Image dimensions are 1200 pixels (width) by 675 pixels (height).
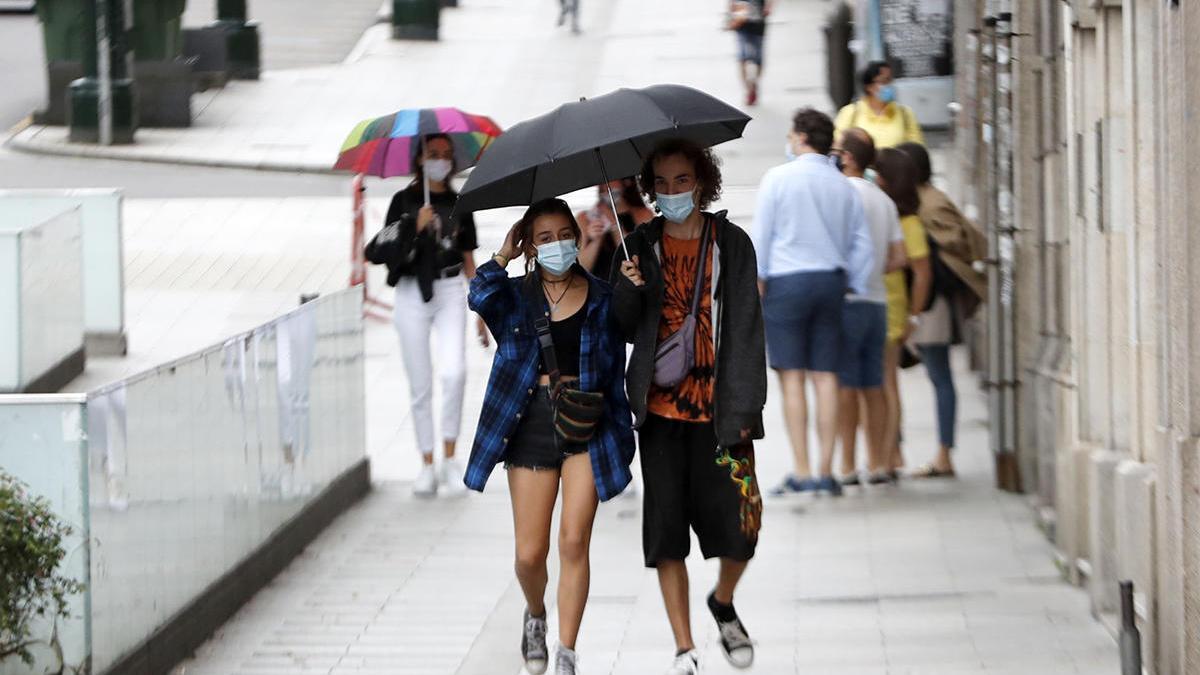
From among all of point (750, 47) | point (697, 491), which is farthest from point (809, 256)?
point (750, 47)

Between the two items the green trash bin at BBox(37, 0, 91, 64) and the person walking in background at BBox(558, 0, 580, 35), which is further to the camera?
the person walking in background at BBox(558, 0, 580, 35)

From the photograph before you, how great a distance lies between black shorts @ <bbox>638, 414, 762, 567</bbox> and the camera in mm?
6992

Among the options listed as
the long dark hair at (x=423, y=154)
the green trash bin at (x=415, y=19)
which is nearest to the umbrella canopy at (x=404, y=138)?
the long dark hair at (x=423, y=154)

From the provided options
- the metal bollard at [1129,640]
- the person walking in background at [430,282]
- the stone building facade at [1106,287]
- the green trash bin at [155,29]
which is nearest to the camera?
the metal bollard at [1129,640]

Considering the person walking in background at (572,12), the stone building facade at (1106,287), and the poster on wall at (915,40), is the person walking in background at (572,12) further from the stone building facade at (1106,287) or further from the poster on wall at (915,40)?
the stone building facade at (1106,287)

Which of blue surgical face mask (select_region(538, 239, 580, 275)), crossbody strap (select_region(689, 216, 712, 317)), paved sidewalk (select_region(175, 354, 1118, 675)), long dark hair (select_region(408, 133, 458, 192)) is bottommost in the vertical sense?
paved sidewalk (select_region(175, 354, 1118, 675))

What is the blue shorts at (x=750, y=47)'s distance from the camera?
2491 centimetres

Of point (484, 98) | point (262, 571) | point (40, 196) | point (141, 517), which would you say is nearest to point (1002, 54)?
point (262, 571)

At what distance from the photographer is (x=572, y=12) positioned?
1224 inches

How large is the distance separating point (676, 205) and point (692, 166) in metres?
0.15

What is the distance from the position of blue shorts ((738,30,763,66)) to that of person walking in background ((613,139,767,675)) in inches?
711

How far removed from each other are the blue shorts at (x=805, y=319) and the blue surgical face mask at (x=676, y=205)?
3.25 m

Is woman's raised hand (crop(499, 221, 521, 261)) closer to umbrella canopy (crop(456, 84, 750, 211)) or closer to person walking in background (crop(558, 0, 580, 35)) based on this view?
umbrella canopy (crop(456, 84, 750, 211))

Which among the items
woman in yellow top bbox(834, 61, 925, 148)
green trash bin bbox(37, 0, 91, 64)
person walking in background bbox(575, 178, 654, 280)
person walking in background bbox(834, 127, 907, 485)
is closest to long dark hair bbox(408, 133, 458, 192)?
person walking in background bbox(575, 178, 654, 280)
